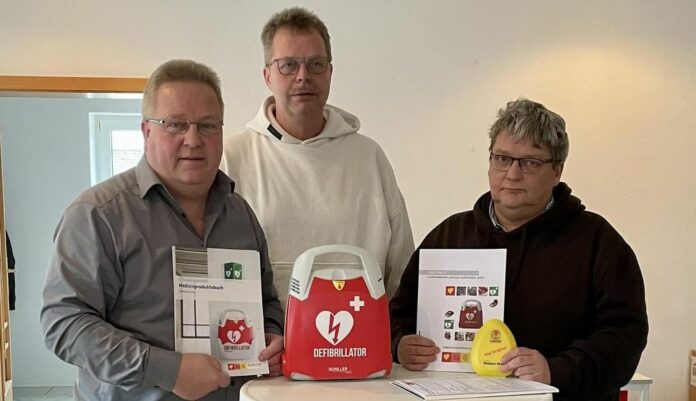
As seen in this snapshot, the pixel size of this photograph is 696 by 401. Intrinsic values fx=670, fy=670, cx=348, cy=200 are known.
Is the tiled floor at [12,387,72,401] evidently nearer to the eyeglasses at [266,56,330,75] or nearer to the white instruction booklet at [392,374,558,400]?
the eyeglasses at [266,56,330,75]

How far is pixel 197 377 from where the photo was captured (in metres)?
1.13

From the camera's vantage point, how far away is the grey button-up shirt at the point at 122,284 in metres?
1.12

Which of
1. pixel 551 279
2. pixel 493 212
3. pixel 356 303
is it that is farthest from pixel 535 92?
pixel 356 303

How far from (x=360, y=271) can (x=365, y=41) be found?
2131 mm

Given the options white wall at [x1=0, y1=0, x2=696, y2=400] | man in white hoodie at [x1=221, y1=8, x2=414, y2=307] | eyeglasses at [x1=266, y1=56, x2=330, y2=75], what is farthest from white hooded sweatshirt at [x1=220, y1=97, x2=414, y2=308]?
white wall at [x1=0, y1=0, x2=696, y2=400]

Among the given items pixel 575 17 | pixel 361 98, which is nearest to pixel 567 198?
pixel 361 98

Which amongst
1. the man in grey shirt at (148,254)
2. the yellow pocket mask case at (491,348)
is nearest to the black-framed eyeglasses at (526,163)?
the yellow pocket mask case at (491,348)

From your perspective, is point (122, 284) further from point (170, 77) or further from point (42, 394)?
point (42, 394)

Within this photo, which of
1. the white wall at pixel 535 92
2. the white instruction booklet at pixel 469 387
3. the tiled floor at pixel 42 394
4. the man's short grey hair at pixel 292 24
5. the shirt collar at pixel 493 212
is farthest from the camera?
the tiled floor at pixel 42 394

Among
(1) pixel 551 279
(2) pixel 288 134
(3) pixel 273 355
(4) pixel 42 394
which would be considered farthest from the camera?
(4) pixel 42 394

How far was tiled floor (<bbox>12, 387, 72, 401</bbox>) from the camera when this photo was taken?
15.4ft

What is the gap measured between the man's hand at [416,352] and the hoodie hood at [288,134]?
1.80 feet

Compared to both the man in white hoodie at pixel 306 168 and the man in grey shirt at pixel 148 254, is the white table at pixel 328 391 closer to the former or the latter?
the man in grey shirt at pixel 148 254

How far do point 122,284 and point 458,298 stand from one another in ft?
2.06
